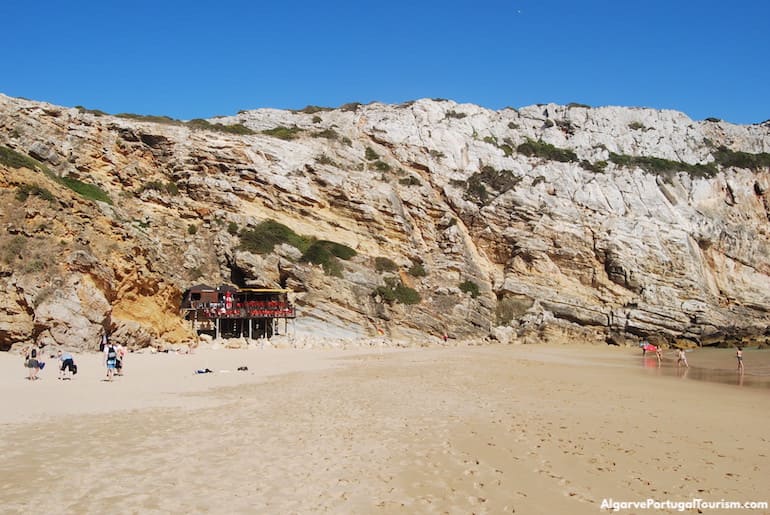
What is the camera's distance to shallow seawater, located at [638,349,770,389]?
18.4 metres

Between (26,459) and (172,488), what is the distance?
2362 millimetres

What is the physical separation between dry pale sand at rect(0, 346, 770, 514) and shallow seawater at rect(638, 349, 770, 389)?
3.67 metres

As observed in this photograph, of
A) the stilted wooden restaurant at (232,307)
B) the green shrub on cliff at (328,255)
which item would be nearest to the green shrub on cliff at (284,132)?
the green shrub on cliff at (328,255)

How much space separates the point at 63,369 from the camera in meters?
14.7

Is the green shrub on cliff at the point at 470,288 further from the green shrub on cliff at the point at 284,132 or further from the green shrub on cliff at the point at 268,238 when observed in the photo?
the green shrub on cliff at the point at 284,132

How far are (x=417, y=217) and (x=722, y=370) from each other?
93.7 ft

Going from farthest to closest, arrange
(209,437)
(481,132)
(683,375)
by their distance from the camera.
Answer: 1. (481,132)
2. (683,375)
3. (209,437)

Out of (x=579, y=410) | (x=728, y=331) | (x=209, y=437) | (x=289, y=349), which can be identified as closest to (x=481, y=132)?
(x=728, y=331)

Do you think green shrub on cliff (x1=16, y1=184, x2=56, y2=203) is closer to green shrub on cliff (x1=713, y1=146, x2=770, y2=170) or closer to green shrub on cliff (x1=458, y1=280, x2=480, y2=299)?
green shrub on cliff (x1=458, y1=280, x2=480, y2=299)

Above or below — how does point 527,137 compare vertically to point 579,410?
above

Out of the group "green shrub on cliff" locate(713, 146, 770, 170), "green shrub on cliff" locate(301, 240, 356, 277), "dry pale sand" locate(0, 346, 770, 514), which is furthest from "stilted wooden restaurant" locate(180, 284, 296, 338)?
"green shrub on cliff" locate(713, 146, 770, 170)

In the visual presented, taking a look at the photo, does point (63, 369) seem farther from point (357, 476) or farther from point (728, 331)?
point (728, 331)

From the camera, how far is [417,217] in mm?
46969

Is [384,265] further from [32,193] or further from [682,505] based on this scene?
[682,505]
